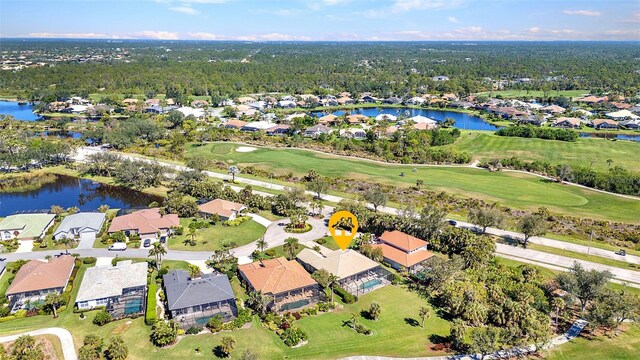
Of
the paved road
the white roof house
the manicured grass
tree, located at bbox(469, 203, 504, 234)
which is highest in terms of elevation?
tree, located at bbox(469, 203, 504, 234)

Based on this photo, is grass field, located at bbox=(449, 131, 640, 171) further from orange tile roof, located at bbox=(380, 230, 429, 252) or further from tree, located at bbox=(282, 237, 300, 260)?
tree, located at bbox=(282, 237, 300, 260)

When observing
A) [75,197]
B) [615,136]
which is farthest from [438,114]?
[75,197]

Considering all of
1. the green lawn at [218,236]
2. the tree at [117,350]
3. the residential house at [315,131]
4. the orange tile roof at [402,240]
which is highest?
the residential house at [315,131]

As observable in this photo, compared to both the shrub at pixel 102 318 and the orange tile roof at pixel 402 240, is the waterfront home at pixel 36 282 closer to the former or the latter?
the shrub at pixel 102 318

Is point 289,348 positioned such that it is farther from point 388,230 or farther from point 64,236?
point 64,236

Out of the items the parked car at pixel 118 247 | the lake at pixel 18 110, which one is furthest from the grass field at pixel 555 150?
the lake at pixel 18 110

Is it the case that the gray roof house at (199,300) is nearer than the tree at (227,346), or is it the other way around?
the tree at (227,346)

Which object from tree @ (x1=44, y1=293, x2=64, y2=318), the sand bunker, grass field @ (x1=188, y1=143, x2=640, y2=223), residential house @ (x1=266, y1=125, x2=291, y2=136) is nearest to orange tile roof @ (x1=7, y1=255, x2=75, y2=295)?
tree @ (x1=44, y1=293, x2=64, y2=318)

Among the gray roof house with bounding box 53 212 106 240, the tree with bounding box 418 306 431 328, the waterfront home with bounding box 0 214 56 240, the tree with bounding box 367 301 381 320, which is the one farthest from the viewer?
the waterfront home with bounding box 0 214 56 240
